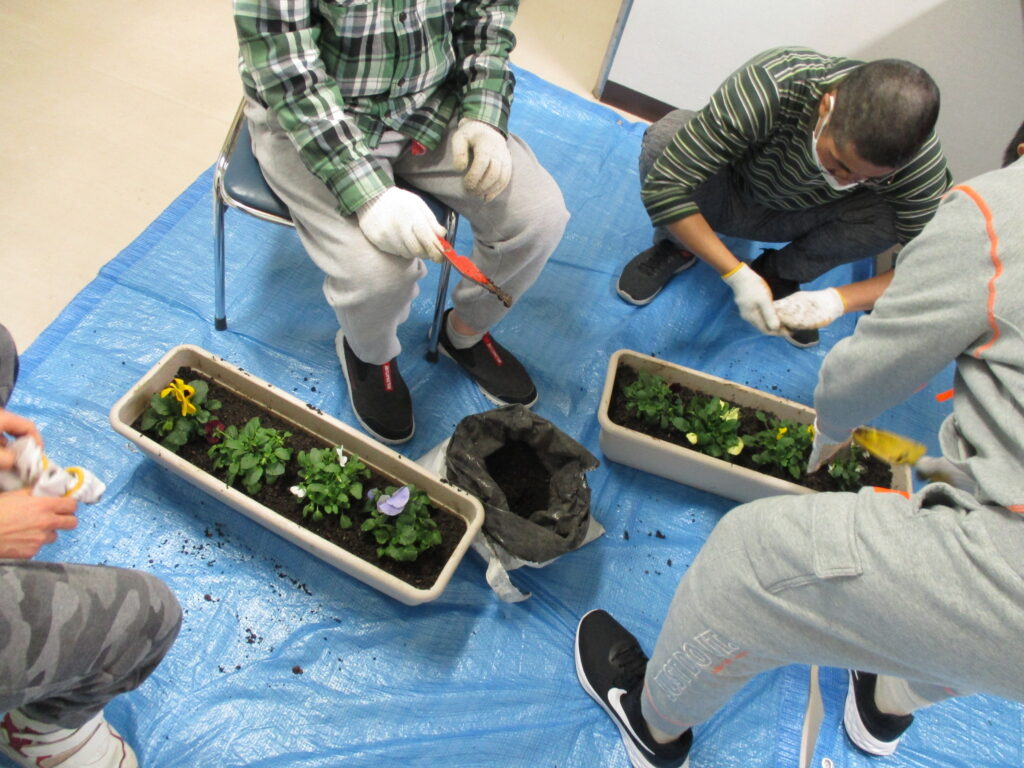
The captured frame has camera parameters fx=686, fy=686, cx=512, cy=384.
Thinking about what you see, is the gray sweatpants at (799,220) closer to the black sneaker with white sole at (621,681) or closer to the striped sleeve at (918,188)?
the striped sleeve at (918,188)

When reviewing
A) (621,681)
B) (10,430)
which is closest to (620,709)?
(621,681)

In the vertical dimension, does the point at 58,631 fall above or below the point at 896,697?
above

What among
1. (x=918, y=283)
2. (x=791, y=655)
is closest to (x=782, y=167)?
(x=918, y=283)

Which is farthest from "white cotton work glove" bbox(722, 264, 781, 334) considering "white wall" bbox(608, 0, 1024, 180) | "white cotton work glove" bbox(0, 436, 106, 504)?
"white cotton work glove" bbox(0, 436, 106, 504)

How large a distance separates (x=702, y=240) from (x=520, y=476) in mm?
610

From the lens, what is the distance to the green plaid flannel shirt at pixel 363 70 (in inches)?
39.1

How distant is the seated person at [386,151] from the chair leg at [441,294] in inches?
1.2

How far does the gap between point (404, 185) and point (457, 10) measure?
0.31 meters

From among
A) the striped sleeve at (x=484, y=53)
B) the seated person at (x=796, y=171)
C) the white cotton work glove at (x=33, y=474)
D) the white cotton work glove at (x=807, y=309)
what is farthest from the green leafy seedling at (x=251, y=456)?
the white cotton work glove at (x=807, y=309)

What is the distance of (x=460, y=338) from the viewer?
4.84 feet

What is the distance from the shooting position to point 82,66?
1899 millimetres

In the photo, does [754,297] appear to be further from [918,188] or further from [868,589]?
[868,589]

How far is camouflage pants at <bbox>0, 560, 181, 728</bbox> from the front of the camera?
2.30 ft

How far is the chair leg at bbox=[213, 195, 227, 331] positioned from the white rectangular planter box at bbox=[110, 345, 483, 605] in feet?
0.61
